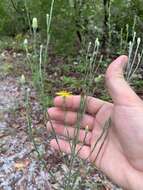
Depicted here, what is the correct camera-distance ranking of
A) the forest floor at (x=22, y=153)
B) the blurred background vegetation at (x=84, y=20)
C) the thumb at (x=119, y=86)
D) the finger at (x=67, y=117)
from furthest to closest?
the blurred background vegetation at (x=84, y=20) < the forest floor at (x=22, y=153) < the finger at (x=67, y=117) < the thumb at (x=119, y=86)

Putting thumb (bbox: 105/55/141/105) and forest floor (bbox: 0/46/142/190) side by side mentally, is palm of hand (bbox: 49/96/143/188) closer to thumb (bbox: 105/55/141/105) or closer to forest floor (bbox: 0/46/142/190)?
thumb (bbox: 105/55/141/105)

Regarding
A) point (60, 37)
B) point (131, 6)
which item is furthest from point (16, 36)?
point (131, 6)

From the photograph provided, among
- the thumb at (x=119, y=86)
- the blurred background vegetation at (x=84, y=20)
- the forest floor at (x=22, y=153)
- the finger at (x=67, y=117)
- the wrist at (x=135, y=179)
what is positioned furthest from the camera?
the blurred background vegetation at (x=84, y=20)

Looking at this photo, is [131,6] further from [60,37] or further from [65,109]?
[65,109]

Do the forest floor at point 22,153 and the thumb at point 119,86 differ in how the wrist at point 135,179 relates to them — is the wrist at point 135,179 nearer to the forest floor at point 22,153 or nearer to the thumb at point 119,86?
the thumb at point 119,86

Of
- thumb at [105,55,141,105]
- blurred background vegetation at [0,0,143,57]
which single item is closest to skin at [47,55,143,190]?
thumb at [105,55,141,105]

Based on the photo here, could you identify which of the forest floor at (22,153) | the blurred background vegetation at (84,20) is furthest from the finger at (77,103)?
the blurred background vegetation at (84,20)

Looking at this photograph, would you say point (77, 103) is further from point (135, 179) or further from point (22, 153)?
point (22, 153)
